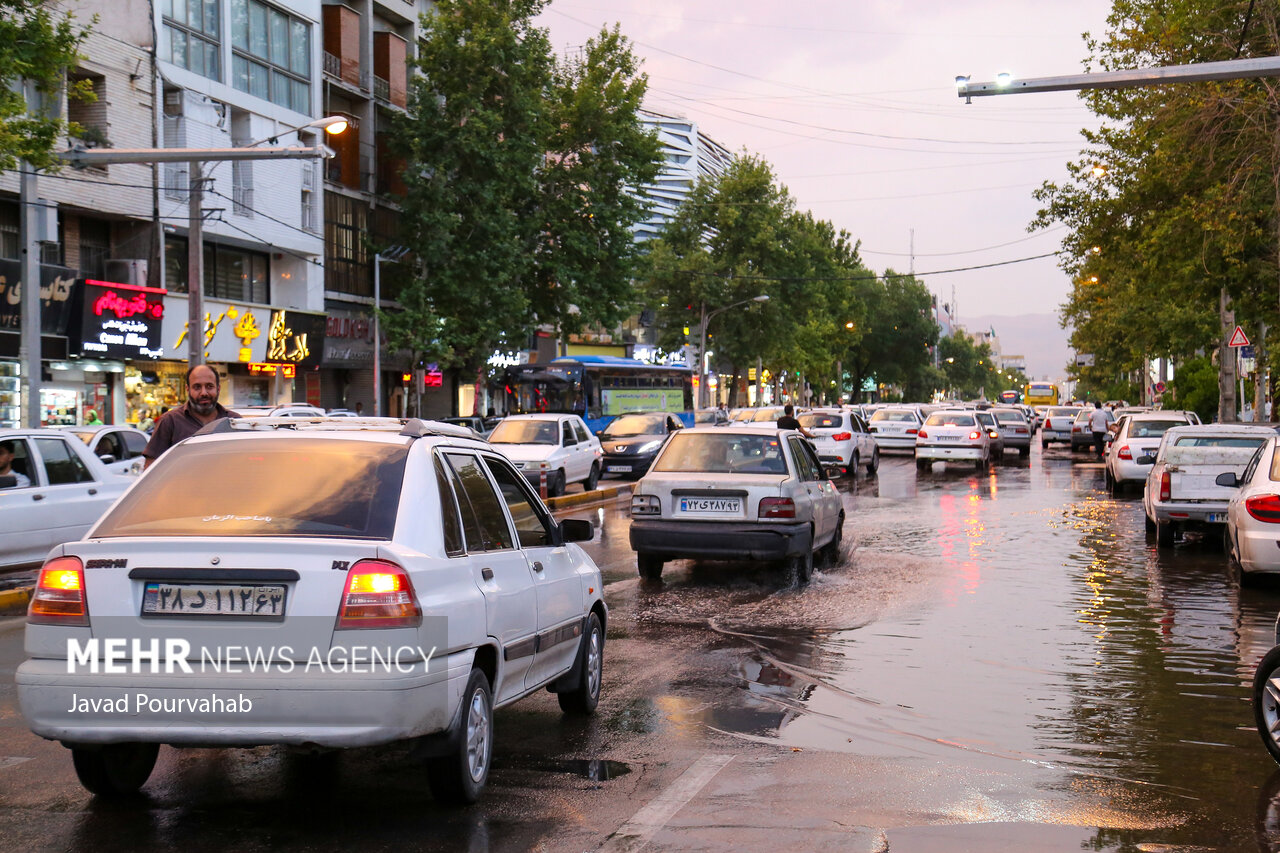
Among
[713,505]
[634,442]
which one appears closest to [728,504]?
[713,505]

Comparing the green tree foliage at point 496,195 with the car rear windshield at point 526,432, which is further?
the green tree foliage at point 496,195

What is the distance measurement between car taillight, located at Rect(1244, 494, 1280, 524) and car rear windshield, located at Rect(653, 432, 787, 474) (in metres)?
4.43

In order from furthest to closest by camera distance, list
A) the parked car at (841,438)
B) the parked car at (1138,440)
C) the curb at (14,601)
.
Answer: the parked car at (841,438), the parked car at (1138,440), the curb at (14,601)

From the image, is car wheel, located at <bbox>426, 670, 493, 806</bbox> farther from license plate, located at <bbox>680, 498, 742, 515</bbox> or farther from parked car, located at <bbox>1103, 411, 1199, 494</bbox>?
parked car, located at <bbox>1103, 411, 1199, 494</bbox>

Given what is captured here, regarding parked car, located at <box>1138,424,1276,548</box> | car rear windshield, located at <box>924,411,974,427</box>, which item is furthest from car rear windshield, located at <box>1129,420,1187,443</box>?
car rear windshield, located at <box>924,411,974,427</box>

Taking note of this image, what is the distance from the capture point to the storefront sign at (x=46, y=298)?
27922mm

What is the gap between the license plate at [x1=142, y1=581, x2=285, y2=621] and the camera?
16.2 feet

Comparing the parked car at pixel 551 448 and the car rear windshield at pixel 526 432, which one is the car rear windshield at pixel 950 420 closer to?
the parked car at pixel 551 448

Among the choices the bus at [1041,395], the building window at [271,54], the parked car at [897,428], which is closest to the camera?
the building window at [271,54]

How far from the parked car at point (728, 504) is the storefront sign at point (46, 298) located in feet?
63.7

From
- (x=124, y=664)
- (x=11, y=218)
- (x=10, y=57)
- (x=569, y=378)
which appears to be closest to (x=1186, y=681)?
(x=124, y=664)

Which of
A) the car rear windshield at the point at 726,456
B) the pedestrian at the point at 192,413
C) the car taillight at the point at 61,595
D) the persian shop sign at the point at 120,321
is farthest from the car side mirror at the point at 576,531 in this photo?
the persian shop sign at the point at 120,321

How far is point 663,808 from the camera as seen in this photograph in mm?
5508

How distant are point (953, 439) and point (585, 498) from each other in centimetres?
1335
